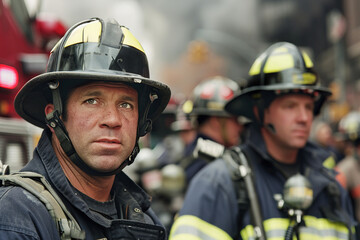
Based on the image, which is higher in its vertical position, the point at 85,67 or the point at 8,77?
the point at 85,67

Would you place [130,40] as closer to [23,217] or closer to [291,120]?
[23,217]

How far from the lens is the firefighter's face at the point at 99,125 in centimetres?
226

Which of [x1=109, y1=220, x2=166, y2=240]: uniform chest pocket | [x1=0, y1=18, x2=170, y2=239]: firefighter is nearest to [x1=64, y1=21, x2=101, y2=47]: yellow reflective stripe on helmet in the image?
[x1=0, y1=18, x2=170, y2=239]: firefighter

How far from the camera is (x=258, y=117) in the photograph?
391cm

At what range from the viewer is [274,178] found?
3.57 metres

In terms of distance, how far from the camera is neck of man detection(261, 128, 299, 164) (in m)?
3.74

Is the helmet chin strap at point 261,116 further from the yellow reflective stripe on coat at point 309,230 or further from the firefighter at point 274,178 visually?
the yellow reflective stripe on coat at point 309,230

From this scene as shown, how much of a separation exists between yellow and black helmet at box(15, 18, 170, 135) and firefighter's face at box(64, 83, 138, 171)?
0.07 metres

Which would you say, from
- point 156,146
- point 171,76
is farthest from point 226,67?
point 156,146

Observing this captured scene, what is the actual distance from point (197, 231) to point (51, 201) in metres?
1.46

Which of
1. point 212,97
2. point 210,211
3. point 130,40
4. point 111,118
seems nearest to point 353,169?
point 212,97

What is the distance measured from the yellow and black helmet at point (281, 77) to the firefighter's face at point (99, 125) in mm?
1694

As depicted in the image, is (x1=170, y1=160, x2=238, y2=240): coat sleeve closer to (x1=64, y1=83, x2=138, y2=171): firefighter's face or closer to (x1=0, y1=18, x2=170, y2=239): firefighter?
(x1=0, y1=18, x2=170, y2=239): firefighter

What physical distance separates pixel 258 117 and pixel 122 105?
175 centimetres
